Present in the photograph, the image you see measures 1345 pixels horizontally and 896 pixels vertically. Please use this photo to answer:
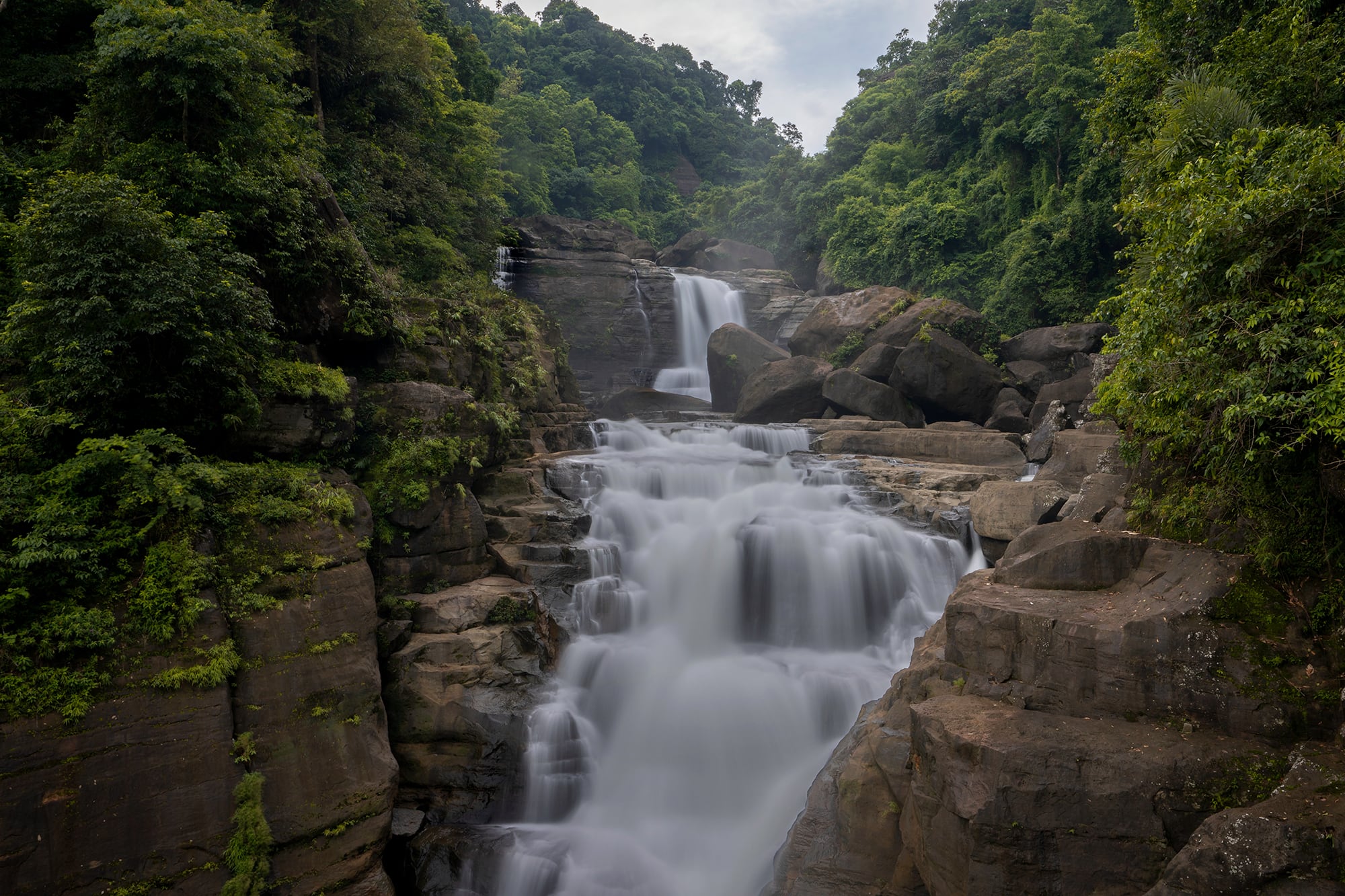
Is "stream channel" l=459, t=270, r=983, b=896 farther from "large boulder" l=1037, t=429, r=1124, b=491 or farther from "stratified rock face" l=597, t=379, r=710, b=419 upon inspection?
"stratified rock face" l=597, t=379, r=710, b=419

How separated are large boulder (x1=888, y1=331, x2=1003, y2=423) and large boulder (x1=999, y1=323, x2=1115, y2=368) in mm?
1702

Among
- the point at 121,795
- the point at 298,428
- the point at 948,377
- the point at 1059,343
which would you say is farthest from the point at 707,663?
the point at 1059,343

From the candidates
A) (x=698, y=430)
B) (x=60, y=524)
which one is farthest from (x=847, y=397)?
(x=60, y=524)

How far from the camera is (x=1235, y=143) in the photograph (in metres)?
6.58

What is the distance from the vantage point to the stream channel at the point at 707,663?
29.5ft

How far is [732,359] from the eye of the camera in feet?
83.9

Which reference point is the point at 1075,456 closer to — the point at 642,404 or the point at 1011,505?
the point at 1011,505

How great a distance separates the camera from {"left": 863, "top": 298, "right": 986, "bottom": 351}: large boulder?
73.7ft

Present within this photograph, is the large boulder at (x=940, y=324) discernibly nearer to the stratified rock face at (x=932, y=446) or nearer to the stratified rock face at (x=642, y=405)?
the stratified rock face at (x=932, y=446)

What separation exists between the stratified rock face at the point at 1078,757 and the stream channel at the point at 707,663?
6.93 feet

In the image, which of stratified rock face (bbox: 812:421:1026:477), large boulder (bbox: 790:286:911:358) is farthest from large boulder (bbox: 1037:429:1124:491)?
large boulder (bbox: 790:286:911:358)

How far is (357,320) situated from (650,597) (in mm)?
6822

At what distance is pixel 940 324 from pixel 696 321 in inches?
443

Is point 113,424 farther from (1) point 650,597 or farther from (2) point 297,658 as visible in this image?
(1) point 650,597
